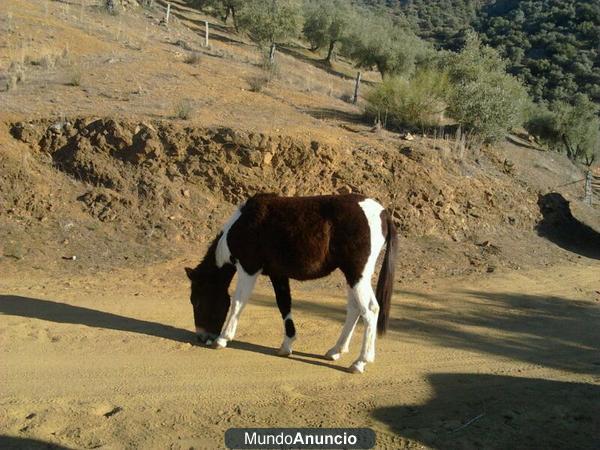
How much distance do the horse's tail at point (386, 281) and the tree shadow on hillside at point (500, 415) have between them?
0.81m

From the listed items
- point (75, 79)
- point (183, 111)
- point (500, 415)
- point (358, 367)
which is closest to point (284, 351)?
point (358, 367)

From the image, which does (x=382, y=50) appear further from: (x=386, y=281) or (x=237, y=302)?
(x=237, y=302)

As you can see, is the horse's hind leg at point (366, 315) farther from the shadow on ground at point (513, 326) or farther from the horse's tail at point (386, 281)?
the shadow on ground at point (513, 326)

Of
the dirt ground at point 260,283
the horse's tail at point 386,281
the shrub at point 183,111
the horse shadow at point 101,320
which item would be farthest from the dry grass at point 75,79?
the horse's tail at point 386,281

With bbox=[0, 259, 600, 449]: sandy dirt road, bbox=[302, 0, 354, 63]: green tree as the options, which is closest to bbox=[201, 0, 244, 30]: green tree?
bbox=[302, 0, 354, 63]: green tree

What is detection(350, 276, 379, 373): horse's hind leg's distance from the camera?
6055 mm

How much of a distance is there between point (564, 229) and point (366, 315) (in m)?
10.9

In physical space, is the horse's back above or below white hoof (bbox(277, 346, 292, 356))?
above

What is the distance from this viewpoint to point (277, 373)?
603 centimetres

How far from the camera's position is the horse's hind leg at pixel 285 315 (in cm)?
653

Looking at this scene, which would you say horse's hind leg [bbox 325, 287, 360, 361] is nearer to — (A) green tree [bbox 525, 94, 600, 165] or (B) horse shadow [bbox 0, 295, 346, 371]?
(B) horse shadow [bbox 0, 295, 346, 371]

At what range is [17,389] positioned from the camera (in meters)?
5.43

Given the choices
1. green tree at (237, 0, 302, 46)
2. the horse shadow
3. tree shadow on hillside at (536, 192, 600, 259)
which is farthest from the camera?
green tree at (237, 0, 302, 46)

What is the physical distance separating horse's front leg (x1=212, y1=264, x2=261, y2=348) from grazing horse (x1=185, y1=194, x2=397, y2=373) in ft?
0.04
